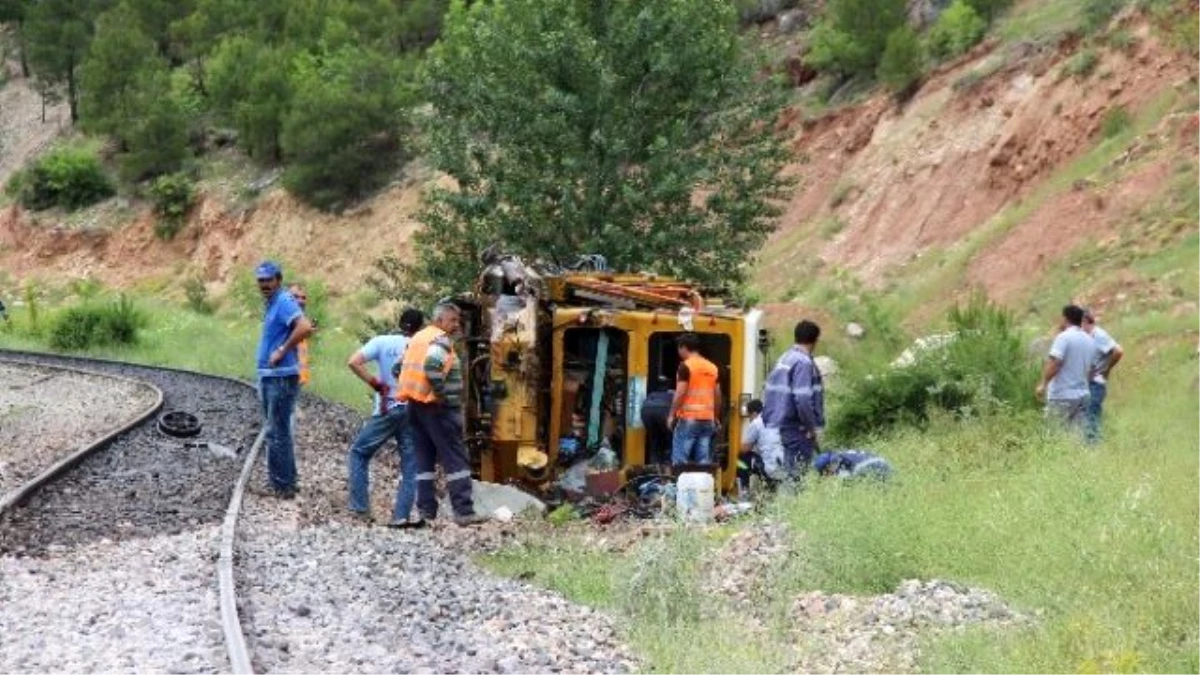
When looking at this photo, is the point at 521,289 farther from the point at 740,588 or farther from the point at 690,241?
the point at 690,241

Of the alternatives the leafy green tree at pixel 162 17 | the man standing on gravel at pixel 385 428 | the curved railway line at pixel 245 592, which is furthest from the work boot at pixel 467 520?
the leafy green tree at pixel 162 17

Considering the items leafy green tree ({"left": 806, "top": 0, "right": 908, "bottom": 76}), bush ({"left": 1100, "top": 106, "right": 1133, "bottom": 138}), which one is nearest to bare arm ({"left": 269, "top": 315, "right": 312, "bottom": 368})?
bush ({"left": 1100, "top": 106, "right": 1133, "bottom": 138})

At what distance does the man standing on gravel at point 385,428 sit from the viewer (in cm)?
1238

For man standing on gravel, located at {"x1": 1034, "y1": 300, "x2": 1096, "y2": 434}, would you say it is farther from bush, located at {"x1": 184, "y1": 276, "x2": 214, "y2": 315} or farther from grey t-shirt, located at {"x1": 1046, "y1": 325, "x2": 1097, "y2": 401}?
bush, located at {"x1": 184, "y1": 276, "x2": 214, "y2": 315}

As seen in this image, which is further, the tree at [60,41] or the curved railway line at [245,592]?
the tree at [60,41]

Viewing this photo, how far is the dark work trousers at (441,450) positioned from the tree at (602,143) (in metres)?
9.14

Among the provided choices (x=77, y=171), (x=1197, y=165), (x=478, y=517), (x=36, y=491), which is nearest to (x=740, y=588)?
(x=478, y=517)

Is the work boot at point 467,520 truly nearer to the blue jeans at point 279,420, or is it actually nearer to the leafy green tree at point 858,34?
the blue jeans at point 279,420

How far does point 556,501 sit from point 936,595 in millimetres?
5313

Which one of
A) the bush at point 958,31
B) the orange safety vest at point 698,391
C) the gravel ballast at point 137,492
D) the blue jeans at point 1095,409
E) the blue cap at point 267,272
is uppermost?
the bush at point 958,31

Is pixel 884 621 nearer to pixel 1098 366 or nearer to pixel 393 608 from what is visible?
pixel 393 608

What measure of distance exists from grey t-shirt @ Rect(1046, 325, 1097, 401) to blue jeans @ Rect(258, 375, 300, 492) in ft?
21.0

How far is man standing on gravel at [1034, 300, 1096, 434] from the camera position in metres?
13.6

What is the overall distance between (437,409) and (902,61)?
97.2ft
